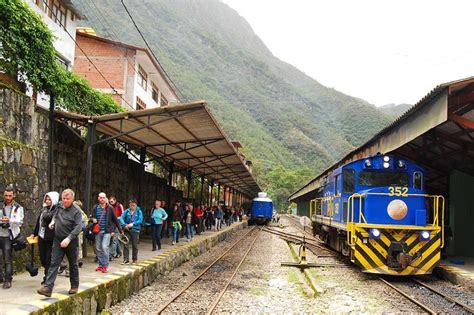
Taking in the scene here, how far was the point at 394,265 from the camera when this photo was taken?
11.1 meters

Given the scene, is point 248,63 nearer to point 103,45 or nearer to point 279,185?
point 279,185

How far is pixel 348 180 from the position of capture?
503 inches

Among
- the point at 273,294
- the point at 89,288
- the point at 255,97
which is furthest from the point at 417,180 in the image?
the point at 255,97

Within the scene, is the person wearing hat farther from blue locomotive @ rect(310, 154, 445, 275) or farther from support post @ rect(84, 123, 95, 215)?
blue locomotive @ rect(310, 154, 445, 275)

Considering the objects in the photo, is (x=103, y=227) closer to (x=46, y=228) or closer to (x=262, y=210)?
(x=46, y=228)

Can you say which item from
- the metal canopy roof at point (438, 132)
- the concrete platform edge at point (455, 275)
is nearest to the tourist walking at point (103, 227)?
the metal canopy roof at point (438, 132)

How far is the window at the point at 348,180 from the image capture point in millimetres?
12633

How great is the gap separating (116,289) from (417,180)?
26.9 ft

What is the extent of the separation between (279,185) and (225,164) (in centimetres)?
6639

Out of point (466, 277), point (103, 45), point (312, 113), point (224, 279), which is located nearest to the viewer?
point (466, 277)

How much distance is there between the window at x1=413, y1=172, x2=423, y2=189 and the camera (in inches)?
476

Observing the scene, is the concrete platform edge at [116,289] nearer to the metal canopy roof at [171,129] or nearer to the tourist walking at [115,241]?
the tourist walking at [115,241]

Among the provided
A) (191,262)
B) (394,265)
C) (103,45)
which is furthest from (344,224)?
(103,45)

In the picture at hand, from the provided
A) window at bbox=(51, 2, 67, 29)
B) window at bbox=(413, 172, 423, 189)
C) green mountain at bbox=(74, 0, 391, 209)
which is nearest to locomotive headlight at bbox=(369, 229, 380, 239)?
window at bbox=(413, 172, 423, 189)
